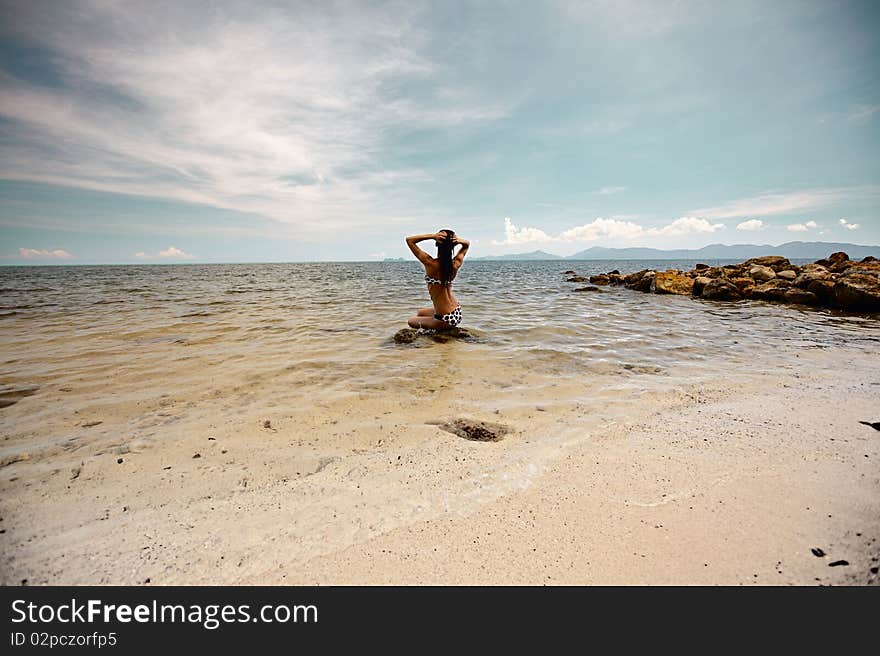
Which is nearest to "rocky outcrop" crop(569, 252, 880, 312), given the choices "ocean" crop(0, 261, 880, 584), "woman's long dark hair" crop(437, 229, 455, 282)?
"ocean" crop(0, 261, 880, 584)

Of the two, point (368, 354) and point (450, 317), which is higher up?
point (450, 317)

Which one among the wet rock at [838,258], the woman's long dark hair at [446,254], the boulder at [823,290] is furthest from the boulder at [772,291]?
the woman's long dark hair at [446,254]

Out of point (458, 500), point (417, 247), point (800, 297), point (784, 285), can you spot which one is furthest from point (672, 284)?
point (458, 500)

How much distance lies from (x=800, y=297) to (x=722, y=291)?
2514mm

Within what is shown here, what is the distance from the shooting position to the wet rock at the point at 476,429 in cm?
348

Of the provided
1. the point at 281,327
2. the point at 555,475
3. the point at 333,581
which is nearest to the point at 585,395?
the point at 555,475

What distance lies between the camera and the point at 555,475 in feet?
8.91

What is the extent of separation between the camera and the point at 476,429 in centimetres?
365

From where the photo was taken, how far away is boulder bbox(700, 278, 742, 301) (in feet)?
52.0

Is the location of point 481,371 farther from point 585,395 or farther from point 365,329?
point 365,329

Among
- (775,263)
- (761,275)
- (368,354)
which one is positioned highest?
(775,263)

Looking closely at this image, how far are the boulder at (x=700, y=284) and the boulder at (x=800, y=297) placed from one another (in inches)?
124

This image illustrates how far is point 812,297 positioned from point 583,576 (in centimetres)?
1781

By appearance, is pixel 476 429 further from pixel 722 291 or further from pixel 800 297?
pixel 722 291
